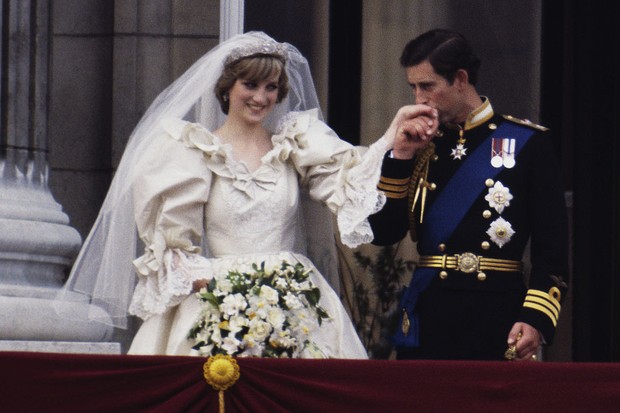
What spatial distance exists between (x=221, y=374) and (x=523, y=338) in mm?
1235

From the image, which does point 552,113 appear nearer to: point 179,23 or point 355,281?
point 355,281

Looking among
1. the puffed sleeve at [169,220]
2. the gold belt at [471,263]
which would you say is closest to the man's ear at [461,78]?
the gold belt at [471,263]

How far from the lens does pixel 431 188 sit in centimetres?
633

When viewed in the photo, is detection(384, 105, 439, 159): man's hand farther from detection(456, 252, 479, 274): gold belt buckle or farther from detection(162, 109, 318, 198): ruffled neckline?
detection(162, 109, 318, 198): ruffled neckline

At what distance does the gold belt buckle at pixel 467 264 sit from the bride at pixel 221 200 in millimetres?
407

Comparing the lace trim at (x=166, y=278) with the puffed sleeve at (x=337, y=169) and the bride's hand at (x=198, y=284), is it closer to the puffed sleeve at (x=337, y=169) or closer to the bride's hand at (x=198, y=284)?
the bride's hand at (x=198, y=284)

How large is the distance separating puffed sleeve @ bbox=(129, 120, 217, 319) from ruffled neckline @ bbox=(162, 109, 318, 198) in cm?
2

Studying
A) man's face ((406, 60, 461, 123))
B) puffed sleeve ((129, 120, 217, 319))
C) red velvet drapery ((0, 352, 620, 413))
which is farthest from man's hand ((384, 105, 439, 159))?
red velvet drapery ((0, 352, 620, 413))

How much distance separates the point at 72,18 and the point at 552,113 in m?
2.57

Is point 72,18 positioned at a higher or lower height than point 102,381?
higher

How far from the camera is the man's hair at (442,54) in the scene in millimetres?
6246

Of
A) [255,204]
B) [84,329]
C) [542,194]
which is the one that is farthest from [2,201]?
[542,194]

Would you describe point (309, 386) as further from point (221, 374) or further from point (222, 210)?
point (222, 210)

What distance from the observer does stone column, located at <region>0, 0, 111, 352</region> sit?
7.31m
